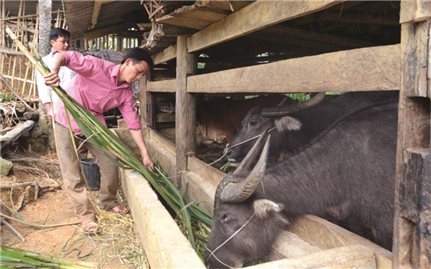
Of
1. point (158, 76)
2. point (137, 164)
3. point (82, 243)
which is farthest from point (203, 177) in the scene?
point (158, 76)

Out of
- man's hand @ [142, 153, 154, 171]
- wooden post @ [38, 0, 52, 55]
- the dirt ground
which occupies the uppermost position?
wooden post @ [38, 0, 52, 55]

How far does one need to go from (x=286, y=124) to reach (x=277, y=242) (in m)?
1.47

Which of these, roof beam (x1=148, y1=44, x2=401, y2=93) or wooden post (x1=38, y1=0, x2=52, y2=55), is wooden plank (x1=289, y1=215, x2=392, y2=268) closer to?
roof beam (x1=148, y1=44, x2=401, y2=93)

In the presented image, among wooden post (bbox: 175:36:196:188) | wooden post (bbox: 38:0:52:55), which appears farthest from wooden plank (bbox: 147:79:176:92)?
wooden post (bbox: 38:0:52:55)

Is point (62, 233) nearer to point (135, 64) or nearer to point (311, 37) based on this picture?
point (135, 64)

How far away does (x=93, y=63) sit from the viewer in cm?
405

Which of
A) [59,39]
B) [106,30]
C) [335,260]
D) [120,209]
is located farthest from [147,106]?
[335,260]

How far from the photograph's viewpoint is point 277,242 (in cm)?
279

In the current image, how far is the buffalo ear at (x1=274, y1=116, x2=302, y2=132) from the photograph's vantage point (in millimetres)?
3748

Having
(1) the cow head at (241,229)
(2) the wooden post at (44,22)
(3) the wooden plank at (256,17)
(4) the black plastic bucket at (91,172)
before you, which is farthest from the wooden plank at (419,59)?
(2) the wooden post at (44,22)

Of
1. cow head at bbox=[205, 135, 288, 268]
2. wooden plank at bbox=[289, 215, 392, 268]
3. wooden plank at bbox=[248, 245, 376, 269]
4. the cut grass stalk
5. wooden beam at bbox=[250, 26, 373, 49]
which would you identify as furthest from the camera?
wooden beam at bbox=[250, 26, 373, 49]

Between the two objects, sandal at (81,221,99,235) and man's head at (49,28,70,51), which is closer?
sandal at (81,221,99,235)

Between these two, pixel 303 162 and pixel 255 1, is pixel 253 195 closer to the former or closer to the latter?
pixel 303 162

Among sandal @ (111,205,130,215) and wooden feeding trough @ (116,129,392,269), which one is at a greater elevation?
wooden feeding trough @ (116,129,392,269)
